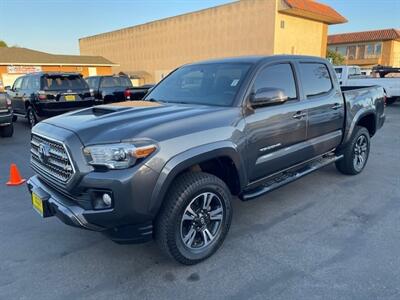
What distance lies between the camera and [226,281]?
9.24ft

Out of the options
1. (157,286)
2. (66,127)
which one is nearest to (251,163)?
(157,286)

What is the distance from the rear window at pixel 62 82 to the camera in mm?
10258

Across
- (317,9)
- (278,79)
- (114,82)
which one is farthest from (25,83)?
(317,9)

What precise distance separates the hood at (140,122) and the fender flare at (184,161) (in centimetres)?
18

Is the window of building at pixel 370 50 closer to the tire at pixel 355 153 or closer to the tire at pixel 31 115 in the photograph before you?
the tire at pixel 31 115

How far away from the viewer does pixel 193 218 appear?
10.0 ft

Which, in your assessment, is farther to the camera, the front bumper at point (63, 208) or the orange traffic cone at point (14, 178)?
the orange traffic cone at point (14, 178)

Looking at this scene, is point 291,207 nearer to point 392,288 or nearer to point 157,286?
point 392,288

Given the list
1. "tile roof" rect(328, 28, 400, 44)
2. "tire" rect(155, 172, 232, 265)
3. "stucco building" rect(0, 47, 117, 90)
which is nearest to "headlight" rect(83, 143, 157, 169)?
"tire" rect(155, 172, 232, 265)

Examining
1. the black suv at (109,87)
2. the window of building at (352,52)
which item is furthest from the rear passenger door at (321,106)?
the window of building at (352,52)

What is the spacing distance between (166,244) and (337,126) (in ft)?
10.5

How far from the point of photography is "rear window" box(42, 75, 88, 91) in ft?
33.7

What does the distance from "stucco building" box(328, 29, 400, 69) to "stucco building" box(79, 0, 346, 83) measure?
17000 millimetres

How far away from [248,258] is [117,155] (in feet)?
5.26
